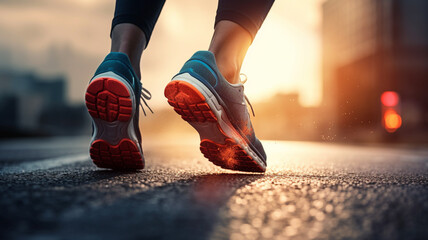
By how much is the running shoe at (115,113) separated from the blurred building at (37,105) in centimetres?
6574

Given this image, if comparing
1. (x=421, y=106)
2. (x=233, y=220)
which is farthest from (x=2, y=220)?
(x=421, y=106)

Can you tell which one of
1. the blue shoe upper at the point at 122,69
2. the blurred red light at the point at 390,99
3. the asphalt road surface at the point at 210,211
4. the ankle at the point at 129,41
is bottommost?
the asphalt road surface at the point at 210,211

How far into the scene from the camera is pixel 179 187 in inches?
39.9

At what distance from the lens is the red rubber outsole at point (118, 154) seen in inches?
56.4

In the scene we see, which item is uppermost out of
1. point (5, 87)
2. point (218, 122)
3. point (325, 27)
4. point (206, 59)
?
point (5, 87)

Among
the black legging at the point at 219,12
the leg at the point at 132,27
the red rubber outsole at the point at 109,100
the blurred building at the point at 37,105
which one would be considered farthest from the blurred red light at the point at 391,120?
the blurred building at the point at 37,105

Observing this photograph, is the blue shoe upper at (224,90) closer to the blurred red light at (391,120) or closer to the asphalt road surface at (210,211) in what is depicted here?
the asphalt road surface at (210,211)

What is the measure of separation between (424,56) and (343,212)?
1343cm

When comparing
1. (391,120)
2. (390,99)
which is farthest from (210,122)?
(391,120)

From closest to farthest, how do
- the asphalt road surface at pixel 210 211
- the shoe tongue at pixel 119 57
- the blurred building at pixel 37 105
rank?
the asphalt road surface at pixel 210 211 → the shoe tongue at pixel 119 57 → the blurred building at pixel 37 105

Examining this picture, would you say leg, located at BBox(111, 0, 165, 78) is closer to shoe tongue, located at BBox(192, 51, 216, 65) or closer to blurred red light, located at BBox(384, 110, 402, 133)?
shoe tongue, located at BBox(192, 51, 216, 65)

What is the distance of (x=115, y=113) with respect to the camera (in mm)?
1377

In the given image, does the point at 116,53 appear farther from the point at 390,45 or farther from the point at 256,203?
the point at 390,45

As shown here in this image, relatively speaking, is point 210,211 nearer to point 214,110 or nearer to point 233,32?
point 214,110
